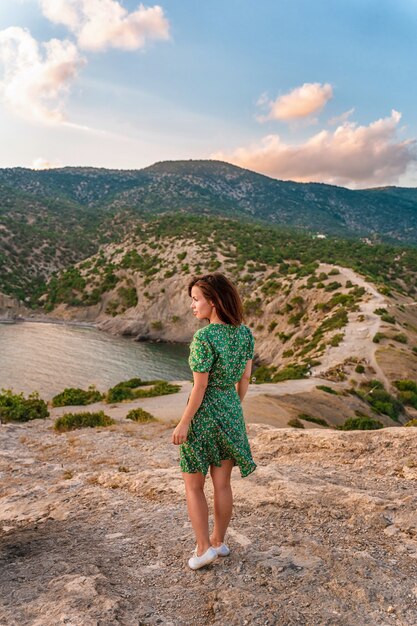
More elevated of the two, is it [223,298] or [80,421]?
[223,298]

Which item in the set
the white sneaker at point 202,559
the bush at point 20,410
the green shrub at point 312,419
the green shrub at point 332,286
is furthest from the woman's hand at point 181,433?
the green shrub at point 332,286

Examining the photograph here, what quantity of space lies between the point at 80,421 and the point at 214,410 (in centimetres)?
1192

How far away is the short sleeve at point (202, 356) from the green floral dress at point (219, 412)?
0.12 feet

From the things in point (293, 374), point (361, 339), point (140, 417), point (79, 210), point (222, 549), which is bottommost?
point (293, 374)

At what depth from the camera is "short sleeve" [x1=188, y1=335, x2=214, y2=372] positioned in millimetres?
4105

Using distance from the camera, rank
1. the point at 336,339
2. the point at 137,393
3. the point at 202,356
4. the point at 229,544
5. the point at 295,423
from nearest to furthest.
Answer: the point at 202,356, the point at 229,544, the point at 295,423, the point at 137,393, the point at 336,339

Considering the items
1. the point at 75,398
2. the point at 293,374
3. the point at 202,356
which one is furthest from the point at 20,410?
the point at 293,374

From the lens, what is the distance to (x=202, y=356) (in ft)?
13.5

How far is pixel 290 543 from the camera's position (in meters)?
5.02

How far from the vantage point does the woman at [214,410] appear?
4.18 meters

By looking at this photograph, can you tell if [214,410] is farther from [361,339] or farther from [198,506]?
[361,339]

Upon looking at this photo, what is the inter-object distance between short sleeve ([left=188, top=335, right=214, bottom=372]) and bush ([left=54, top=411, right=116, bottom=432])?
11.8 metres

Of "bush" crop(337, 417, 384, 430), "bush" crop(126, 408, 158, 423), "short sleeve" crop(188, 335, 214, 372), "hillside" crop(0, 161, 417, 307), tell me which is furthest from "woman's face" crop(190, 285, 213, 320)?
"hillside" crop(0, 161, 417, 307)

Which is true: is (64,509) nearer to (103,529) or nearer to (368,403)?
A: (103,529)
